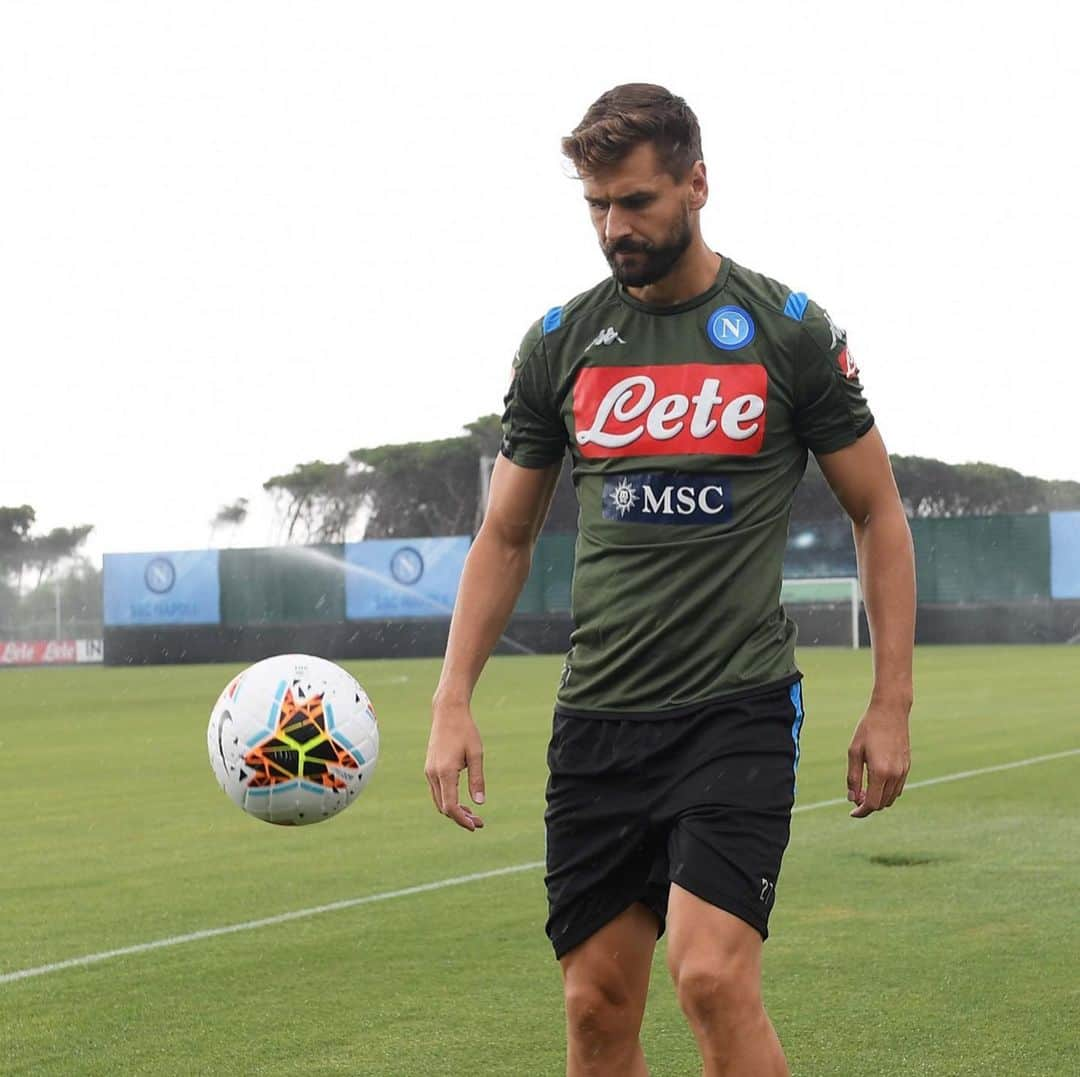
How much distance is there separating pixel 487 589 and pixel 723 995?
1143mm

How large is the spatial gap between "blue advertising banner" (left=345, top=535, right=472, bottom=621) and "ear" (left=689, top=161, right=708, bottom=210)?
169 ft

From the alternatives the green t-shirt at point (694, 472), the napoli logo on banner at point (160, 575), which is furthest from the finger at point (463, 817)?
the napoli logo on banner at point (160, 575)

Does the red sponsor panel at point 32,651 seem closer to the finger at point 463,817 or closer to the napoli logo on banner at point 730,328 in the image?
the finger at point 463,817

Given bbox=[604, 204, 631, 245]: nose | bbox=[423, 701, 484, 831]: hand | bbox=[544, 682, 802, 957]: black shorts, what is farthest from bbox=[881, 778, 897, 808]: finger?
bbox=[604, 204, 631, 245]: nose

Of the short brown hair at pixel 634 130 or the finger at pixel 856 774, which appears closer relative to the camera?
the short brown hair at pixel 634 130

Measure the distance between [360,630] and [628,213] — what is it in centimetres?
5347

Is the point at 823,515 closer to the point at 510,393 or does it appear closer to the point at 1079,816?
the point at 1079,816

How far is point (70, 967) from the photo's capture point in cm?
724

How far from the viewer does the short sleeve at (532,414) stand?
4.22 metres

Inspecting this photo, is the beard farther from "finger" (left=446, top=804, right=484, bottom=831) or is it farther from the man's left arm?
"finger" (left=446, top=804, right=484, bottom=831)

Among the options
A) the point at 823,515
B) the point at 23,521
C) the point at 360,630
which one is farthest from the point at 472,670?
the point at 23,521

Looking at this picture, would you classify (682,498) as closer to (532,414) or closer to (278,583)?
(532,414)

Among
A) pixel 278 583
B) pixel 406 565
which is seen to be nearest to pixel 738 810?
pixel 406 565

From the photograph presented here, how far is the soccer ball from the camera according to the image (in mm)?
5793
